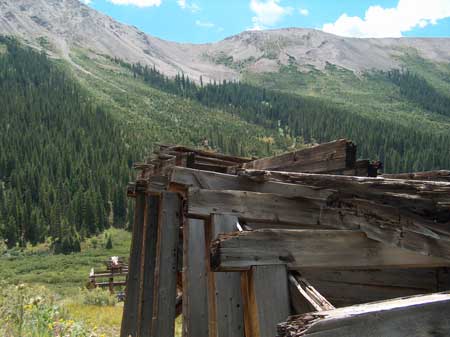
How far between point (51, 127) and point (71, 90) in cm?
2786

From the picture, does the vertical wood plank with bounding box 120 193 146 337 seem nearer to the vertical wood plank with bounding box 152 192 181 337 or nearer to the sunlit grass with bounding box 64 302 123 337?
the vertical wood plank with bounding box 152 192 181 337

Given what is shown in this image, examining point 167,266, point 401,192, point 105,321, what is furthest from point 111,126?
point 401,192

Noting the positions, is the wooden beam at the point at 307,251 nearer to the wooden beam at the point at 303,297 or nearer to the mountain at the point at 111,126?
the wooden beam at the point at 303,297

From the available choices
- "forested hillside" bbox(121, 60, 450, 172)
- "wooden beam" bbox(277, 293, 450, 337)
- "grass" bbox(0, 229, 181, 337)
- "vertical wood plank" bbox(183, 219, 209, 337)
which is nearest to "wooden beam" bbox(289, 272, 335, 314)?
"wooden beam" bbox(277, 293, 450, 337)

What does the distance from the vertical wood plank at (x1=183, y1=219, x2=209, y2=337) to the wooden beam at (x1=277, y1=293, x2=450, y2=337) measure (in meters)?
2.50

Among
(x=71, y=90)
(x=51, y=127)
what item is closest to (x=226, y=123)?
(x=71, y=90)

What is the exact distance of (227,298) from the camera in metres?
3.04

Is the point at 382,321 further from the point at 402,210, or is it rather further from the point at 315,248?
the point at 402,210

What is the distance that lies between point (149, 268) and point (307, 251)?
12.8 ft

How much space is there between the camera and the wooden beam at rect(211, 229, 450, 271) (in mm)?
2316

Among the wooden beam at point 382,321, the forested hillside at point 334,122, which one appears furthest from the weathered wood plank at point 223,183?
the forested hillside at point 334,122

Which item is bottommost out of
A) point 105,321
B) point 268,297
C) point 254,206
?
point 105,321

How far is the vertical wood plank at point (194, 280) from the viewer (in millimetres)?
4211

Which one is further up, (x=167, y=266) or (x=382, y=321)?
(x=382, y=321)
